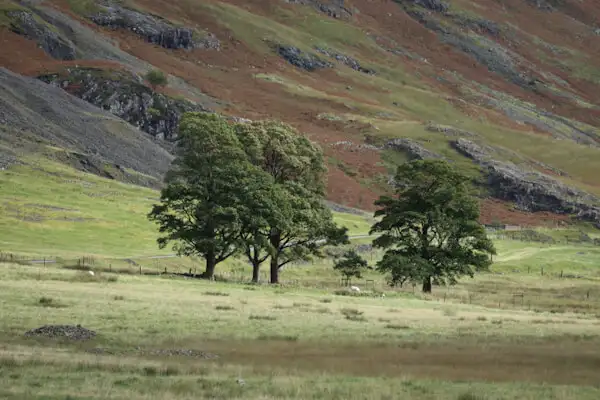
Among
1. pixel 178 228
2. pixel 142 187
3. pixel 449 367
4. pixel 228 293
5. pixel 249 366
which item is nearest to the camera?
pixel 249 366

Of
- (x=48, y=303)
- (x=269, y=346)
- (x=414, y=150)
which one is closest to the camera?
(x=269, y=346)

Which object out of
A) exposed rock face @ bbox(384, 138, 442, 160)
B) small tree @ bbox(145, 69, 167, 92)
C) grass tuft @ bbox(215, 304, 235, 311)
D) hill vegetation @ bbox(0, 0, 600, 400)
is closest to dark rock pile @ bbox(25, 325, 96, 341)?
hill vegetation @ bbox(0, 0, 600, 400)

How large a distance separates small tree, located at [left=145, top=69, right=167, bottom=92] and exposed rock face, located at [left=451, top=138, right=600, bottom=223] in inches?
3398

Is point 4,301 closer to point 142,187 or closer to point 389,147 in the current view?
point 142,187

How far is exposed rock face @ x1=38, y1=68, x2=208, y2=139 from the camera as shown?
181 metres

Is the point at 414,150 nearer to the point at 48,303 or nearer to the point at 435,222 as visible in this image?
the point at 435,222

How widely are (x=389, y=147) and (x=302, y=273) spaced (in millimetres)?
117010

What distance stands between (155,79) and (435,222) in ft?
463

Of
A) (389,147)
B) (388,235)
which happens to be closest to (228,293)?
(388,235)

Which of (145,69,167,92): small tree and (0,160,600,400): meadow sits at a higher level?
(145,69,167,92): small tree

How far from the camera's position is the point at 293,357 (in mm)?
27016

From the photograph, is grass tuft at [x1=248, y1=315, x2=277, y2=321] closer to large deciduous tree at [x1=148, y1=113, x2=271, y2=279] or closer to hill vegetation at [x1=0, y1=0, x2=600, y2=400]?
hill vegetation at [x1=0, y1=0, x2=600, y2=400]

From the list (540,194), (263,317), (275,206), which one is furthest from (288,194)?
(540,194)

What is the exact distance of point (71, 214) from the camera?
95.9 meters
